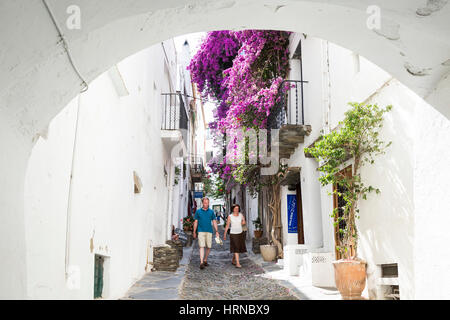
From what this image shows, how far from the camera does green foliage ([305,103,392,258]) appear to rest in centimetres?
589

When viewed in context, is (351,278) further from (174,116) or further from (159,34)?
(174,116)

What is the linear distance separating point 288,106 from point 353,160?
4.27 metres

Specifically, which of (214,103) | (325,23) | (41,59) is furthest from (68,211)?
(214,103)

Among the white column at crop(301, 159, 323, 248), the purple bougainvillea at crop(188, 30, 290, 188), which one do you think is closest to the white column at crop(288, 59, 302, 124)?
the purple bougainvillea at crop(188, 30, 290, 188)

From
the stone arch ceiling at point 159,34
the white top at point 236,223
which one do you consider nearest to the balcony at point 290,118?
the white top at point 236,223

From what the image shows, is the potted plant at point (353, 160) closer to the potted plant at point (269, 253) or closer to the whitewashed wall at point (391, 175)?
the whitewashed wall at point (391, 175)

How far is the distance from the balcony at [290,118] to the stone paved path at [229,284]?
3.06 meters

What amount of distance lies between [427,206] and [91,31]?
9.20 feet

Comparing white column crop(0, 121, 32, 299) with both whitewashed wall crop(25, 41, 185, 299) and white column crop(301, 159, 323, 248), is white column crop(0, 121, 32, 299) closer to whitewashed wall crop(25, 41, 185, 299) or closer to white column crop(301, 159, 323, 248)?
whitewashed wall crop(25, 41, 185, 299)

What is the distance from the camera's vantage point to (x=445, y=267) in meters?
3.14

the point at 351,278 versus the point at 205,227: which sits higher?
the point at 205,227

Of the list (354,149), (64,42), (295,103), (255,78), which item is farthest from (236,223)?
(64,42)

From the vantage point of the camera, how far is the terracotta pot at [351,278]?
5617mm

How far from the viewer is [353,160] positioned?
669cm
